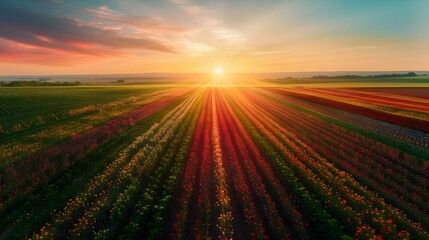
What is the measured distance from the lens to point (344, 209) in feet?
36.5

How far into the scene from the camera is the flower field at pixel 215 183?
1038 cm

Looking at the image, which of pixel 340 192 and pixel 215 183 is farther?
pixel 215 183

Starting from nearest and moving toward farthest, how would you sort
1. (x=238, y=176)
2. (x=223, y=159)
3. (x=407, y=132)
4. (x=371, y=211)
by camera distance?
(x=371, y=211) < (x=238, y=176) < (x=223, y=159) < (x=407, y=132)

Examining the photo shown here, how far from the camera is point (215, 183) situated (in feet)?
46.9

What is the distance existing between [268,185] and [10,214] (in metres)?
12.3

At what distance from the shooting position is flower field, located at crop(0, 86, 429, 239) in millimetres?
10383

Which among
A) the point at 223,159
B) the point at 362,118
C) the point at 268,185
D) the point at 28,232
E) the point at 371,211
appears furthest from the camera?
the point at 362,118

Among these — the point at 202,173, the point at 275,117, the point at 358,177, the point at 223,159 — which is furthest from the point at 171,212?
the point at 275,117

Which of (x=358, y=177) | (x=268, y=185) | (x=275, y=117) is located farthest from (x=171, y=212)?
(x=275, y=117)

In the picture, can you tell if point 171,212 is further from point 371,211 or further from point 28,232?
point 371,211

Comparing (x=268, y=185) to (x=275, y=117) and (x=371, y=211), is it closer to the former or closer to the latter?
(x=371, y=211)

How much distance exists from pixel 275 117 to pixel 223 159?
17317 millimetres

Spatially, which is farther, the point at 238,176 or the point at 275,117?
the point at 275,117

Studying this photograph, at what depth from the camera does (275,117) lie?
3338cm
